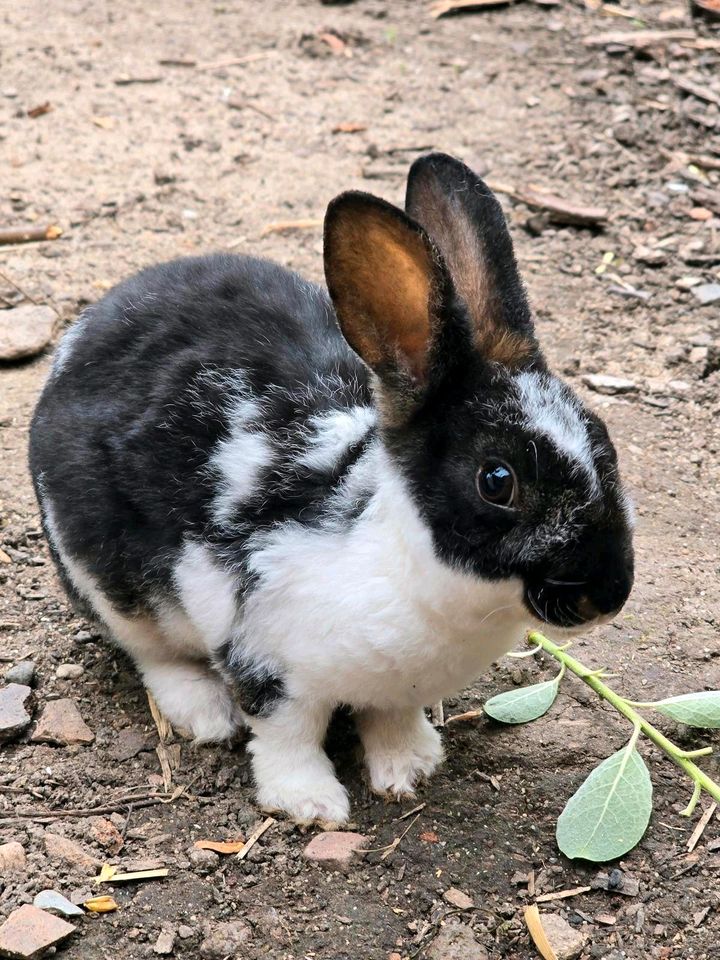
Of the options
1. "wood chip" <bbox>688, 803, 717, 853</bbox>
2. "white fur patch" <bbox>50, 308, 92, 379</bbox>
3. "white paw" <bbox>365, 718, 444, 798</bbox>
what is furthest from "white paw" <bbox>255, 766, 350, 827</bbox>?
"white fur patch" <bbox>50, 308, 92, 379</bbox>

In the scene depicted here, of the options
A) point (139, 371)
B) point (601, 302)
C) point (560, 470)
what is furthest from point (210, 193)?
point (560, 470)

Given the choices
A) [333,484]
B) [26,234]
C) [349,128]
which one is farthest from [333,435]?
[349,128]

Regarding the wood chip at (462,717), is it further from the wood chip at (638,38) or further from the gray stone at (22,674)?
the wood chip at (638,38)

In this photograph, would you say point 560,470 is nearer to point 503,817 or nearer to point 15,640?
point 503,817

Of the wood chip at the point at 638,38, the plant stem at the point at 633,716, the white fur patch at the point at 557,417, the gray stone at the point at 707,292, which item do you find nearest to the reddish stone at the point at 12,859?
the plant stem at the point at 633,716

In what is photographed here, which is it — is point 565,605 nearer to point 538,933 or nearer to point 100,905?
point 538,933
